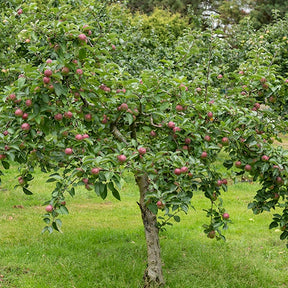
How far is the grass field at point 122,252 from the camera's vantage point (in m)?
4.07

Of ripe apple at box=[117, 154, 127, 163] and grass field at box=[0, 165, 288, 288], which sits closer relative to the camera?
ripe apple at box=[117, 154, 127, 163]

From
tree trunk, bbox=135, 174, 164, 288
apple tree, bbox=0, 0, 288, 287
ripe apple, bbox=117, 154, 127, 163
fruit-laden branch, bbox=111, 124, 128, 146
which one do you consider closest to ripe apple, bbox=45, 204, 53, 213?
apple tree, bbox=0, 0, 288, 287

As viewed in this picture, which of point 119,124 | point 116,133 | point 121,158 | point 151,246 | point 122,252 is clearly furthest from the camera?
point 122,252

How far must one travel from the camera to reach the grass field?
4070 mm

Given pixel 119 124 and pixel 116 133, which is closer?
pixel 116 133

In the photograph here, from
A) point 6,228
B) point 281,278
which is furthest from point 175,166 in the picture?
point 6,228

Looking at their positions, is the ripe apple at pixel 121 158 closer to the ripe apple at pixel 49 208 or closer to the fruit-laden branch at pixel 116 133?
the ripe apple at pixel 49 208

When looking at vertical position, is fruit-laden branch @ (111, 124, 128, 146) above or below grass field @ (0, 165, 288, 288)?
above

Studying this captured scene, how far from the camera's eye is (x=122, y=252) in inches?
187

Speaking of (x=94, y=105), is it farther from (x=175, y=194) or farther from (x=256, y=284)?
(x=256, y=284)

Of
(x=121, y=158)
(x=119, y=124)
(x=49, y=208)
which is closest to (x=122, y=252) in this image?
(x=119, y=124)

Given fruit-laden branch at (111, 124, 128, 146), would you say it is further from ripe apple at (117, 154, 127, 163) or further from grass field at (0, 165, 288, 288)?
grass field at (0, 165, 288, 288)

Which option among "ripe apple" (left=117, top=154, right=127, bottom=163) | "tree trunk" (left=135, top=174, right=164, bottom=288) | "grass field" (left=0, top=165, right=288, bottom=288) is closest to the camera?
"ripe apple" (left=117, top=154, right=127, bottom=163)

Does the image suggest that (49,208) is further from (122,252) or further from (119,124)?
(122,252)
